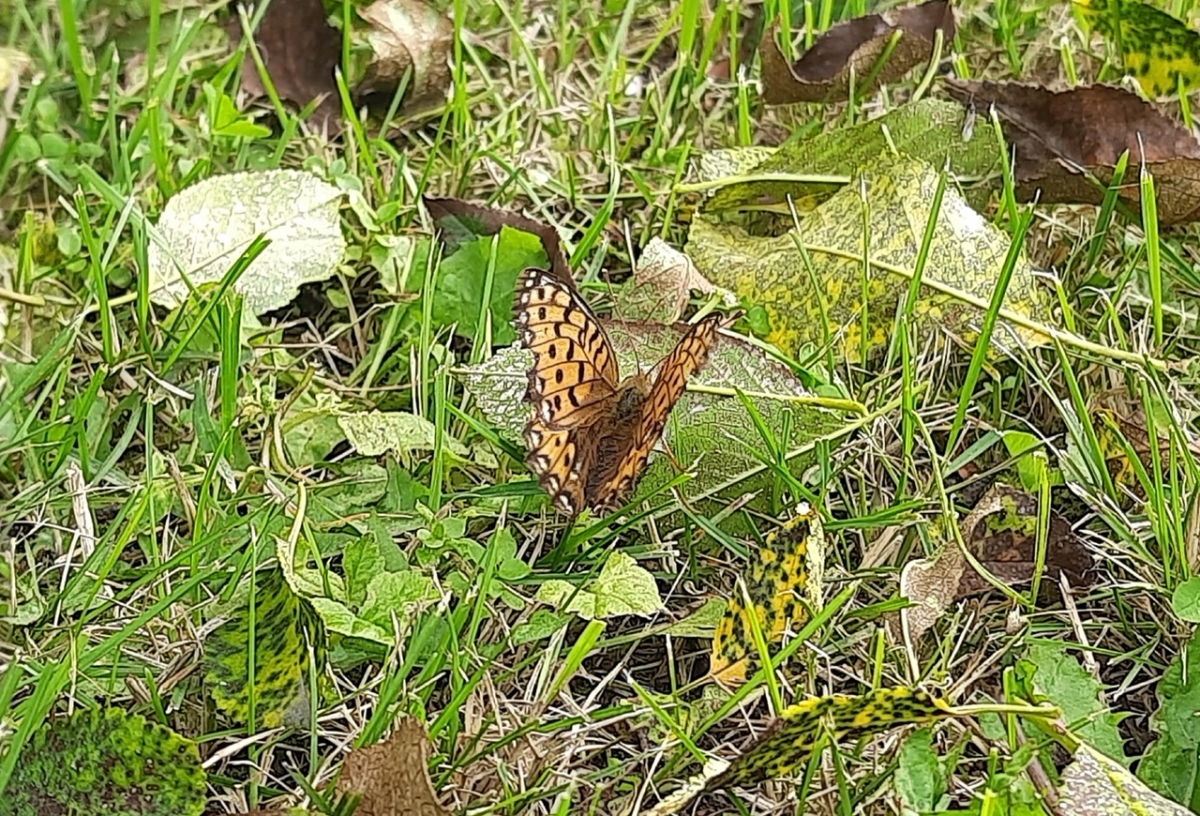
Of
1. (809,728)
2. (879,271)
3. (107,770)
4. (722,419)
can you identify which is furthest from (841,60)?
(107,770)

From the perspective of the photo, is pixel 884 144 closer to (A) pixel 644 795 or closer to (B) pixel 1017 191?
(B) pixel 1017 191

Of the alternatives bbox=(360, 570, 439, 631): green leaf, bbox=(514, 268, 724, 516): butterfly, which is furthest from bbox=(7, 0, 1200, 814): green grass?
bbox=(514, 268, 724, 516): butterfly

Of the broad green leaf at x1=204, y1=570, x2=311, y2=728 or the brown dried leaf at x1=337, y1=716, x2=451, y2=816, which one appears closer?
the brown dried leaf at x1=337, y1=716, x2=451, y2=816

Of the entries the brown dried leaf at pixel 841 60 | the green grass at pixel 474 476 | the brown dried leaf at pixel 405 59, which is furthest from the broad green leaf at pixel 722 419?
the brown dried leaf at pixel 405 59

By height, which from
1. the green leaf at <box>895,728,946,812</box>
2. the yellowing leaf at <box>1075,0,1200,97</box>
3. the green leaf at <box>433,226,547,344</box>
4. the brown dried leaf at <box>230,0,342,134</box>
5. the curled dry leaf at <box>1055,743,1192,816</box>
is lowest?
the green leaf at <box>895,728,946,812</box>

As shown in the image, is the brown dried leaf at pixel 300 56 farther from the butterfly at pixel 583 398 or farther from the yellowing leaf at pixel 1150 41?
the yellowing leaf at pixel 1150 41

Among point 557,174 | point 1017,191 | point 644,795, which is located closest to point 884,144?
point 1017,191

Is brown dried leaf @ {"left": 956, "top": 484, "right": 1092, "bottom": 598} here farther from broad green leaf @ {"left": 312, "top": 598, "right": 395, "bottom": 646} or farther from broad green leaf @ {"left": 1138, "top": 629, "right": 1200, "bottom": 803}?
broad green leaf @ {"left": 312, "top": 598, "right": 395, "bottom": 646}
